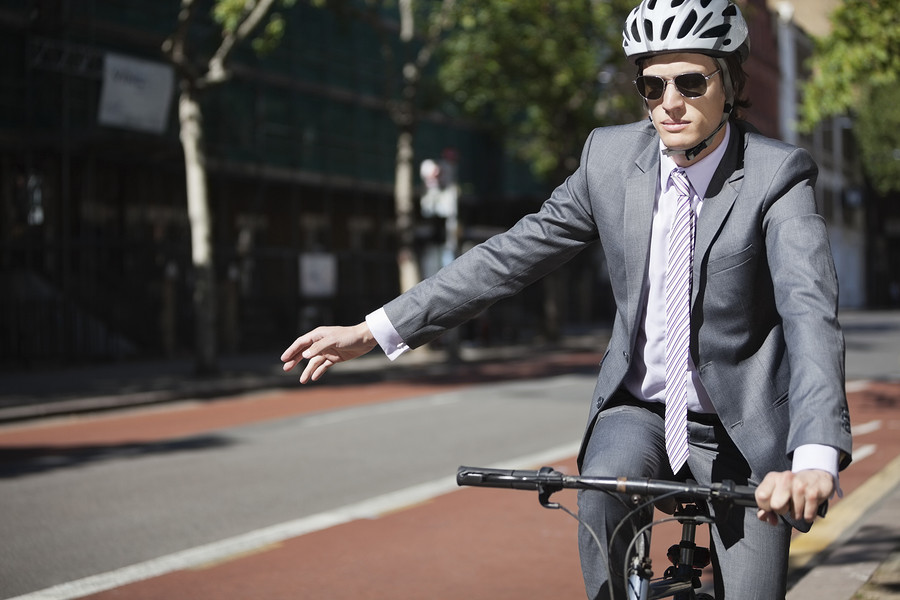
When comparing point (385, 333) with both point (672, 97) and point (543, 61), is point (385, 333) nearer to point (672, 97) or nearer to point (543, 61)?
A: point (672, 97)

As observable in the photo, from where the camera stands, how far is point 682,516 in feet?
9.07

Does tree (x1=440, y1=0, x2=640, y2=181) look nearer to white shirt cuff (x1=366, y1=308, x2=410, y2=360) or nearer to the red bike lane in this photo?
the red bike lane

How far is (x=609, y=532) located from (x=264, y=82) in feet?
84.9

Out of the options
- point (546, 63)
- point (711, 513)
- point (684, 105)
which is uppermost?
point (546, 63)

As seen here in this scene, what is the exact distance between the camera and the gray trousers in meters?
2.64

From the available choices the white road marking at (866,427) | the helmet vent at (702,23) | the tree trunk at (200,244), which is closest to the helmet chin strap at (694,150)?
the helmet vent at (702,23)

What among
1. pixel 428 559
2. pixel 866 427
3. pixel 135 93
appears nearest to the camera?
pixel 428 559

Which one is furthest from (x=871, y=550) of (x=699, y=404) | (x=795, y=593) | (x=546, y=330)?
(x=546, y=330)

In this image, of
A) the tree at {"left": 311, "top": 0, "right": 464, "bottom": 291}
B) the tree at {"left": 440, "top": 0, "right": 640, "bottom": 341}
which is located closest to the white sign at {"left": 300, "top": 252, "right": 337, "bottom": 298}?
the tree at {"left": 311, "top": 0, "right": 464, "bottom": 291}

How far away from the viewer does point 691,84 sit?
2732mm

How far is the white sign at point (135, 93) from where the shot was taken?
74.9 feet

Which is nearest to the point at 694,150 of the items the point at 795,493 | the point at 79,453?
the point at 795,493

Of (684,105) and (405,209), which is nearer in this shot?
(684,105)

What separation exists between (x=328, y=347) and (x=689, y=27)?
1.13 meters
